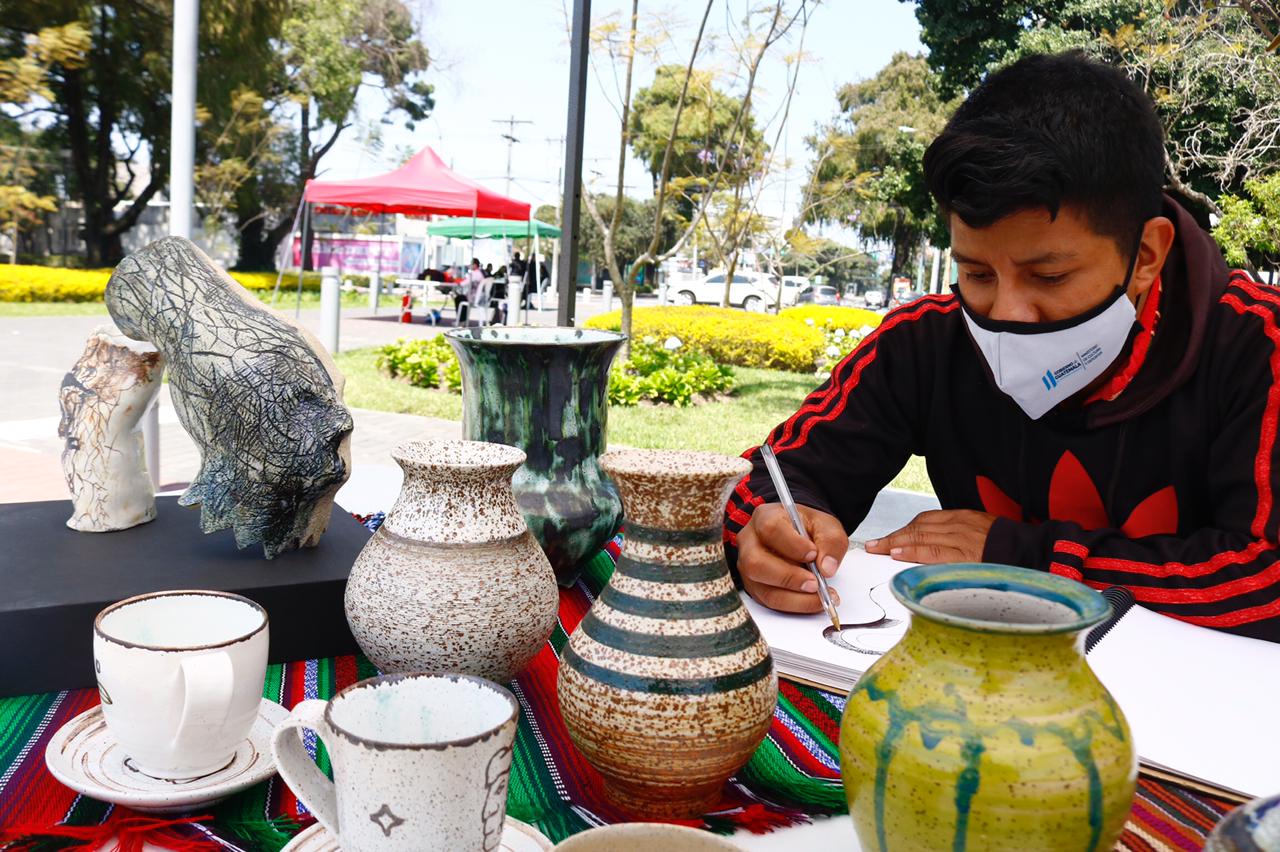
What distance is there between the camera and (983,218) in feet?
4.77

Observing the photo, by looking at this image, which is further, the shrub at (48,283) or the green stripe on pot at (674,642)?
the shrub at (48,283)

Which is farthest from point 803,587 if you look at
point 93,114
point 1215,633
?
point 93,114

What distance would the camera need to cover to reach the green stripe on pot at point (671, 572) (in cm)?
82

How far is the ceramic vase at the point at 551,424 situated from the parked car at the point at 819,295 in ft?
108

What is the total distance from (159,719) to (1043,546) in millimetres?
1257

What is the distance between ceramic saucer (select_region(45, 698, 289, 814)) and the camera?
81cm

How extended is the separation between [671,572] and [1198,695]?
2.24 ft

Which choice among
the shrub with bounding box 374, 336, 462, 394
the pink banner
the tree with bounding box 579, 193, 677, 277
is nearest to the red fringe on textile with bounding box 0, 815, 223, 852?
the shrub with bounding box 374, 336, 462, 394

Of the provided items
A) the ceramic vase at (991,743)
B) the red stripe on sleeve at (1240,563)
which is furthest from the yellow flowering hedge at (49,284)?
the ceramic vase at (991,743)

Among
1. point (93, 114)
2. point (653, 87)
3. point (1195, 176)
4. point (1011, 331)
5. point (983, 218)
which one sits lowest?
point (1011, 331)

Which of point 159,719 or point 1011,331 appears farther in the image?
point 1011,331

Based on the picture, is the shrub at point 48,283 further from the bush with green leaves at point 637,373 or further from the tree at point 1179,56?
the tree at point 1179,56

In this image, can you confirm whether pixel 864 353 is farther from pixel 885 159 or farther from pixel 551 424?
pixel 885 159

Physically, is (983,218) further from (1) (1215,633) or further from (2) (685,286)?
(2) (685,286)
